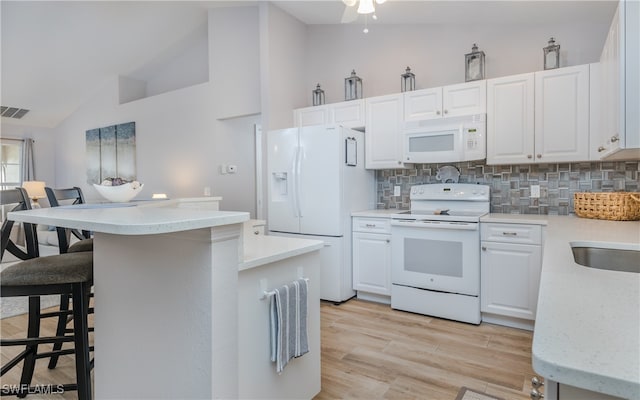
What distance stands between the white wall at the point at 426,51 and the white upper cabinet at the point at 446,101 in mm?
396

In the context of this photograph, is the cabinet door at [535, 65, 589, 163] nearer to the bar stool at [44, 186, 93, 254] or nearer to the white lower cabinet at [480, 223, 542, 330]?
the white lower cabinet at [480, 223, 542, 330]

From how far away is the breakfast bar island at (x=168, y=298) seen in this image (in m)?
1.22

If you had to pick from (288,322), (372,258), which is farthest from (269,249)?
(372,258)

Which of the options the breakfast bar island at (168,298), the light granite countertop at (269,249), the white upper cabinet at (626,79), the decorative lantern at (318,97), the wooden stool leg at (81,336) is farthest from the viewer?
the decorative lantern at (318,97)

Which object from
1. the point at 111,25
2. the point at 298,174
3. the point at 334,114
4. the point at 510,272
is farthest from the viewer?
the point at 111,25

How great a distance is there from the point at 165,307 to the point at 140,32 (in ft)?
17.1

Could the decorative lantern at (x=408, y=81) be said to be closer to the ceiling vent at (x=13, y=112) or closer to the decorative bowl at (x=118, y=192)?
the decorative bowl at (x=118, y=192)

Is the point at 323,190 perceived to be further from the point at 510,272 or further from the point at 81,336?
the point at 81,336

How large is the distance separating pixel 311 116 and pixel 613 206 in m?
2.88

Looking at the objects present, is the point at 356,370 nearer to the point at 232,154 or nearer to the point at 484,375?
the point at 484,375

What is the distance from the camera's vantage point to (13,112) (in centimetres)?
707

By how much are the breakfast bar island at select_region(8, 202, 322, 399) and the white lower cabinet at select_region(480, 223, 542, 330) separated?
2.10 meters

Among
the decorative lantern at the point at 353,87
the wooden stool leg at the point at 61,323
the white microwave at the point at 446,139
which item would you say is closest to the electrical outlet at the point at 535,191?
the white microwave at the point at 446,139

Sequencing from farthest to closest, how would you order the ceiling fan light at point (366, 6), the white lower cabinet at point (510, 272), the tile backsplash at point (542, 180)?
the tile backsplash at point (542, 180) < the white lower cabinet at point (510, 272) < the ceiling fan light at point (366, 6)
